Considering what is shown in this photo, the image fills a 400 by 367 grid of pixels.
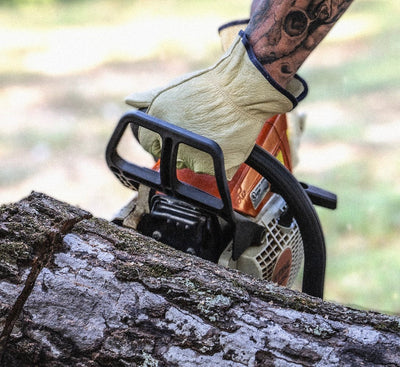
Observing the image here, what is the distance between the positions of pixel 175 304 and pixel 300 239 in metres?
0.69

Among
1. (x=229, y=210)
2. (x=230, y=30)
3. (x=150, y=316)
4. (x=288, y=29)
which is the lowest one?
(x=150, y=316)

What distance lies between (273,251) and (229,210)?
26 centimetres

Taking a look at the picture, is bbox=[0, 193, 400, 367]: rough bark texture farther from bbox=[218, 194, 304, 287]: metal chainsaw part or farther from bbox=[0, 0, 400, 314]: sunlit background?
bbox=[0, 0, 400, 314]: sunlit background

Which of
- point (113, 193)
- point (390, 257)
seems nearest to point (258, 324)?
point (390, 257)

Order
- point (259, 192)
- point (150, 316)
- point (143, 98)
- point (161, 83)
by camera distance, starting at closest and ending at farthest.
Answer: point (150, 316) < point (143, 98) < point (259, 192) < point (161, 83)

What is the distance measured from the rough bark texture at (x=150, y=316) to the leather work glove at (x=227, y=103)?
0.34m

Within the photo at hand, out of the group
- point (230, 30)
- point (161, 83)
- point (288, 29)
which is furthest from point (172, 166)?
point (161, 83)

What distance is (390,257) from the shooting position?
129 inches

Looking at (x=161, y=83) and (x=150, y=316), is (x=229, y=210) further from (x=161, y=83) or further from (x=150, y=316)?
(x=161, y=83)

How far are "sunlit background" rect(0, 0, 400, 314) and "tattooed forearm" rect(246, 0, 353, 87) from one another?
4.96 ft

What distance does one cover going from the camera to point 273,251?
167cm

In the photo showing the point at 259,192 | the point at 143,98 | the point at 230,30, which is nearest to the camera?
the point at 143,98

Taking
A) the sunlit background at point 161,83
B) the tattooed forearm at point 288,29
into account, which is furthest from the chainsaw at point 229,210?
the sunlit background at point 161,83

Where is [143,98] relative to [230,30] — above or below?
below
